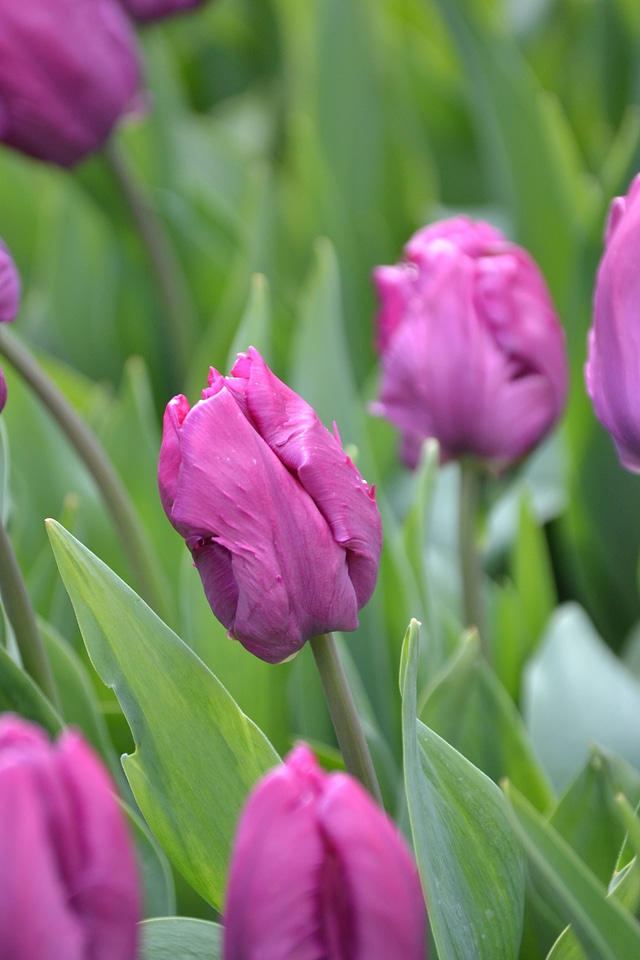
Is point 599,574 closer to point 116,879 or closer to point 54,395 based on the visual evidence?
point 54,395

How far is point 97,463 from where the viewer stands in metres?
0.51

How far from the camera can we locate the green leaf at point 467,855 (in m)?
0.36

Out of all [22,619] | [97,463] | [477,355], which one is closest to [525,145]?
[477,355]

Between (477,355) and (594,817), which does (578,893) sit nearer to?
(594,817)

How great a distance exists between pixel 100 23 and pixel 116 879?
23.0 inches

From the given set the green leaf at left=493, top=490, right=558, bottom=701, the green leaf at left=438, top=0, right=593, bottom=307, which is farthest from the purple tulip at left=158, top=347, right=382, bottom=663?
the green leaf at left=438, top=0, right=593, bottom=307

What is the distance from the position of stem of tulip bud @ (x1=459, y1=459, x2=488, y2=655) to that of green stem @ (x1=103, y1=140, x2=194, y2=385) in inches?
12.4

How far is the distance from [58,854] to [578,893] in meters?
0.18

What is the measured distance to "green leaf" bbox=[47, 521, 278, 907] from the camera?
1.19ft

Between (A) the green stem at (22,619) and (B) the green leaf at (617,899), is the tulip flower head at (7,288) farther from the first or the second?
(B) the green leaf at (617,899)

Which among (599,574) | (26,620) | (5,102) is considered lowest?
(599,574)

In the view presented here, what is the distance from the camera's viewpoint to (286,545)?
1.10 feet

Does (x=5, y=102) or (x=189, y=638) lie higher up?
(x=5, y=102)

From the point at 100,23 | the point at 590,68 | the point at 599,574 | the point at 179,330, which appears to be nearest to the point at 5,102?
the point at 100,23
